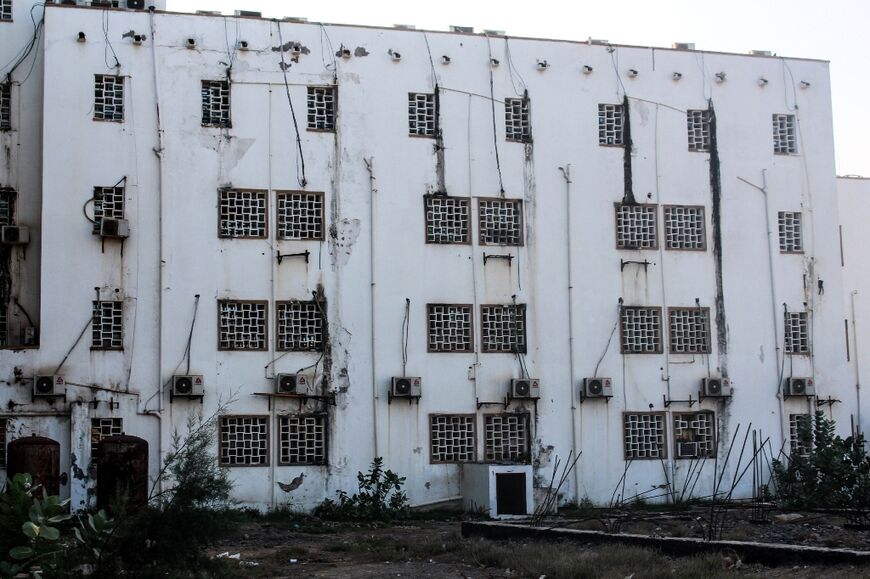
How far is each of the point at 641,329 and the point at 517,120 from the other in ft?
19.6

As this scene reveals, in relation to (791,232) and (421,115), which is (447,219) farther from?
(791,232)

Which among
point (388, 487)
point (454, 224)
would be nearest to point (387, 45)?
point (454, 224)

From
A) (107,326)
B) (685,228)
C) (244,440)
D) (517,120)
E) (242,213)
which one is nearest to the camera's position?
(107,326)

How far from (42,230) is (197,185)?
138 inches

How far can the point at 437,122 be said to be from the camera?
29.7 metres

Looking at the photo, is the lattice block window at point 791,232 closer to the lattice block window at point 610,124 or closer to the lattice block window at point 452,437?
the lattice block window at point 610,124

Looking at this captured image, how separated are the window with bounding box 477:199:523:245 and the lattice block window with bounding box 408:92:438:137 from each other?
6.95ft

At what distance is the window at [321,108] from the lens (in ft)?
95.1

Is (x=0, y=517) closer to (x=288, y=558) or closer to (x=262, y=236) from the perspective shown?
(x=288, y=558)

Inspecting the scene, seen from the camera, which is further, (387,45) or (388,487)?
(387,45)

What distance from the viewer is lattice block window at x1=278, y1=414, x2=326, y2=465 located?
91.1ft

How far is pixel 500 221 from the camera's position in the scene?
97.9 feet

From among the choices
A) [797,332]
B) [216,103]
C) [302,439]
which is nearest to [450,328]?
[302,439]

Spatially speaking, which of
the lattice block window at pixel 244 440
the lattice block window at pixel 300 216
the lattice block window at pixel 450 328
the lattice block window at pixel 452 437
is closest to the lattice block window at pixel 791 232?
the lattice block window at pixel 450 328
